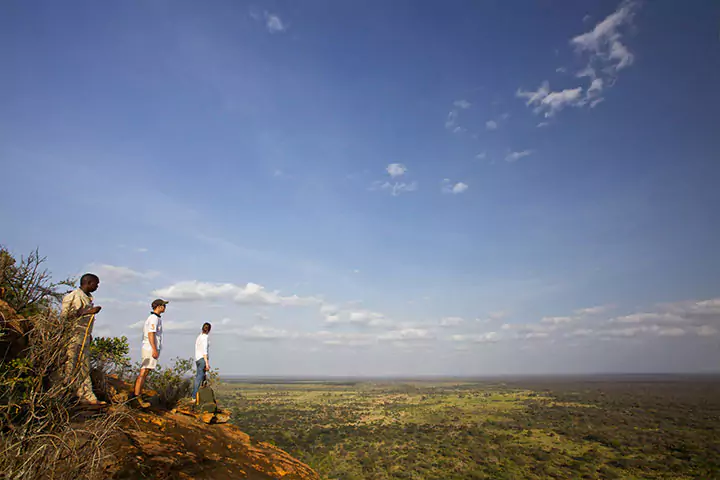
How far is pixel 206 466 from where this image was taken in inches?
281

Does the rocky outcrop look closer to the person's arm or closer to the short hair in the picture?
the person's arm

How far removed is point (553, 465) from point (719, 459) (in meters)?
12.4

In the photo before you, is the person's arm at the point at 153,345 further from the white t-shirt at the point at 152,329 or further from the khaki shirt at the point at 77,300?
the khaki shirt at the point at 77,300

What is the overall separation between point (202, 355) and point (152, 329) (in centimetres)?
244

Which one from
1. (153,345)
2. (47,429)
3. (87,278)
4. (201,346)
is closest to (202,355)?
(201,346)

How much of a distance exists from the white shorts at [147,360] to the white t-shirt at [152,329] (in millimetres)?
83

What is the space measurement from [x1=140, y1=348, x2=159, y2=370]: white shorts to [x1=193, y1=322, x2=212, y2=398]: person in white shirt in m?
2.25

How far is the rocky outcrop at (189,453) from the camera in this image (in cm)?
603

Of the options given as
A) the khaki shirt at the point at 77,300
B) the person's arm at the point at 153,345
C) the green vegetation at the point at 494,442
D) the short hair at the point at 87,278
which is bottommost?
the green vegetation at the point at 494,442

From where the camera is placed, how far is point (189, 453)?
7.23m

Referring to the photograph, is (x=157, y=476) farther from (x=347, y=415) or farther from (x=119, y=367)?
(x=347, y=415)

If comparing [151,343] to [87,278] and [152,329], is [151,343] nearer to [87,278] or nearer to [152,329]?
[152,329]

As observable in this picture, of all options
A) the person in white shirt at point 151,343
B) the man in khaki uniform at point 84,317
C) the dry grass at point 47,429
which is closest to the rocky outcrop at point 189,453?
the person in white shirt at point 151,343

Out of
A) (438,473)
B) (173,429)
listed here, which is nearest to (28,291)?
(173,429)
